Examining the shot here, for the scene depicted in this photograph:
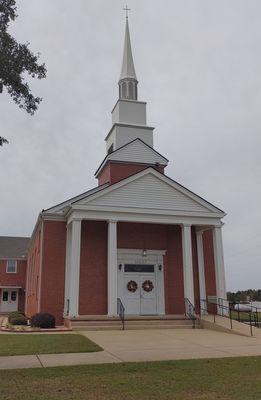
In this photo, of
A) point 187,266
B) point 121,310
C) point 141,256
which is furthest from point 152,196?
point 121,310

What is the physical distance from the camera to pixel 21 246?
173 ft

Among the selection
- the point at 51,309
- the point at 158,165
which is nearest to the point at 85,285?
the point at 51,309

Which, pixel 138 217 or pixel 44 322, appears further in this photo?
pixel 138 217

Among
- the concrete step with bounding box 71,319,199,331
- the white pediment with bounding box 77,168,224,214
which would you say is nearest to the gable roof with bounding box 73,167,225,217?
the white pediment with bounding box 77,168,224,214

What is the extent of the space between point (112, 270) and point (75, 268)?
1.81 meters

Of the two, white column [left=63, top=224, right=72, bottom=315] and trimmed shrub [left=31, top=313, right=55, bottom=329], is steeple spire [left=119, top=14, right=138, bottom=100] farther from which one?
trimmed shrub [left=31, top=313, right=55, bottom=329]

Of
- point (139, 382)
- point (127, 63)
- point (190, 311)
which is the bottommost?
point (139, 382)

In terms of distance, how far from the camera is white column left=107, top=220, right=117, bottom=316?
832 inches

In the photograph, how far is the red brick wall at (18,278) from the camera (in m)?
48.0

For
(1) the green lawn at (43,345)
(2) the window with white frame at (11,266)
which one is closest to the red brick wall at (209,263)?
(1) the green lawn at (43,345)

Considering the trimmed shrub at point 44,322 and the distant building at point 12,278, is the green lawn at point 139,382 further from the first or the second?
the distant building at point 12,278

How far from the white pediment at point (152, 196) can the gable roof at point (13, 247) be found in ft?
96.6

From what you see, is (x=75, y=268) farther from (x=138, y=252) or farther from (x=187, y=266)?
(x=187, y=266)

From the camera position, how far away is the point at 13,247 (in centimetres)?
5216
